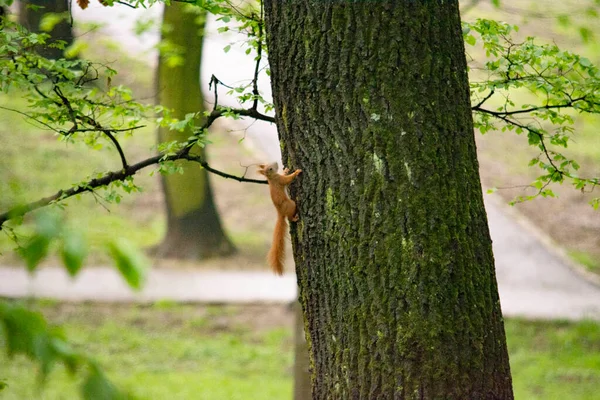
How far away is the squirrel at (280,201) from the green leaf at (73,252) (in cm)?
170

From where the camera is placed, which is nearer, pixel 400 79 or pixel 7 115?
pixel 400 79

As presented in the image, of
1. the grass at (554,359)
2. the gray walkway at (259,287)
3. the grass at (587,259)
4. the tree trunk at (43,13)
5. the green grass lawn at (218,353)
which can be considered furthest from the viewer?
the grass at (587,259)

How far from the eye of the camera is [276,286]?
1045 cm

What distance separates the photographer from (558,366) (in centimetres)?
804

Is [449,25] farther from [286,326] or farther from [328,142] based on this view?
[286,326]

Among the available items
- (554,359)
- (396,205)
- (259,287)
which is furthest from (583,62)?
(259,287)

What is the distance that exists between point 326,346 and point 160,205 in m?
11.0

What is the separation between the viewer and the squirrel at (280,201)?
108 inches

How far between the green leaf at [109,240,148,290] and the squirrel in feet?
5.45

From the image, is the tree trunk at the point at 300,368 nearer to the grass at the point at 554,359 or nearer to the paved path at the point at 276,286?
the grass at the point at 554,359

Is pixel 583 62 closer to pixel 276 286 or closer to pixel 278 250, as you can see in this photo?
pixel 278 250

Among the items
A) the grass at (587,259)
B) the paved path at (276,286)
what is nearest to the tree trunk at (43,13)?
the paved path at (276,286)

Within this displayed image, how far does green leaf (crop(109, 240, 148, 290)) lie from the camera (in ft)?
3.44

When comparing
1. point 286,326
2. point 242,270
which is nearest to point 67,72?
point 286,326
